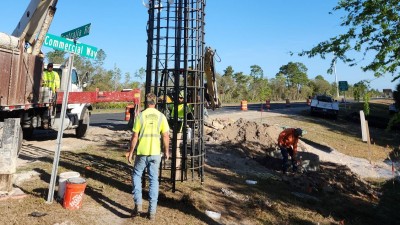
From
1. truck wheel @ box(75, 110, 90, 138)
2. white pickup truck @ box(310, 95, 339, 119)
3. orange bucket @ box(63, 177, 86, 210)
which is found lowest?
orange bucket @ box(63, 177, 86, 210)

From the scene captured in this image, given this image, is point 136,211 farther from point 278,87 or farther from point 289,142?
point 278,87

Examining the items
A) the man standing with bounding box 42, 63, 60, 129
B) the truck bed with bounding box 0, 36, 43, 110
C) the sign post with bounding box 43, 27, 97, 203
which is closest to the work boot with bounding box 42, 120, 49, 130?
the man standing with bounding box 42, 63, 60, 129

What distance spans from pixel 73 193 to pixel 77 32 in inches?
108

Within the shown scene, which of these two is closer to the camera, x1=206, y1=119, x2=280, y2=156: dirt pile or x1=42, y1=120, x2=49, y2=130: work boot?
x1=42, y1=120, x2=49, y2=130: work boot

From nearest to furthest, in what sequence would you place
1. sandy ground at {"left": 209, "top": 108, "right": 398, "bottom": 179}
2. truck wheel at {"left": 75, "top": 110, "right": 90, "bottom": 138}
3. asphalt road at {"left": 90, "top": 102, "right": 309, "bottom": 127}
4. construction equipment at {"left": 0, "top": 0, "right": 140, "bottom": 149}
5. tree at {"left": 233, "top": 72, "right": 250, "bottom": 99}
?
construction equipment at {"left": 0, "top": 0, "right": 140, "bottom": 149}
truck wheel at {"left": 75, "top": 110, "right": 90, "bottom": 138}
sandy ground at {"left": 209, "top": 108, "right": 398, "bottom": 179}
asphalt road at {"left": 90, "top": 102, "right": 309, "bottom": 127}
tree at {"left": 233, "top": 72, "right": 250, "bottom": 99}

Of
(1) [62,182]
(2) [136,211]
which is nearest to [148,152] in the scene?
(2) [136,211]

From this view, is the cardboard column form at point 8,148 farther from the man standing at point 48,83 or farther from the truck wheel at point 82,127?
the truck wheel at point 82,127

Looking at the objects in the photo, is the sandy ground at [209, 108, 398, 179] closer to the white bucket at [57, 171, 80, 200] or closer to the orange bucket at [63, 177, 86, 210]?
the white bucket at [57, 171, 80, 200]

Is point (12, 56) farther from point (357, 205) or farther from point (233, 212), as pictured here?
point (357, 205)

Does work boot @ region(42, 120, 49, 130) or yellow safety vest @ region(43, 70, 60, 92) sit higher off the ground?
yellow safety vest @ region(43, 70, 60, 92)

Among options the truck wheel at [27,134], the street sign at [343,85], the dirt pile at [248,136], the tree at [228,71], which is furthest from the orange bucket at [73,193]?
the tree at [228,71]

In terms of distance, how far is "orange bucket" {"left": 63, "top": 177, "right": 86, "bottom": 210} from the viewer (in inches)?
219

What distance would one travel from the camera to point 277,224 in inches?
250

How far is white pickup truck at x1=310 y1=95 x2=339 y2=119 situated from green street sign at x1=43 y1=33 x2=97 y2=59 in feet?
81.2
